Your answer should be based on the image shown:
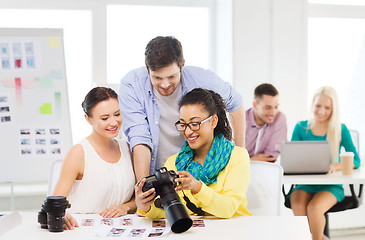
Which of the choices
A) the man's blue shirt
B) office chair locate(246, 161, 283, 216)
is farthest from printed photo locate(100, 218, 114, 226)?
office chair locate(246, 161, 283, 216)

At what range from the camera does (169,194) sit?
1647 millimetres

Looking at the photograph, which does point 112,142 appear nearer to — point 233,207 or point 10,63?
point 233,207

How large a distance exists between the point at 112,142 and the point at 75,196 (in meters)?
0.32

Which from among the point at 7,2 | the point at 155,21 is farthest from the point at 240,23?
the point at 7,2

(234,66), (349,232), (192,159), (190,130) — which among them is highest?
(234,66)

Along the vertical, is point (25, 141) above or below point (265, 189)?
above

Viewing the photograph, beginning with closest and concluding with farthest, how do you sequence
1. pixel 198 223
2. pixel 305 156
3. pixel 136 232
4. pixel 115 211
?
pixel 136 232 < pixel 198 223 < pixel 115 211 < pixel 305 156

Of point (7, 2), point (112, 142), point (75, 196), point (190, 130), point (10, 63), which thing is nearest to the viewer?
point (190, 130)

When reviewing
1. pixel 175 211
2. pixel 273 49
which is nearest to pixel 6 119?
pixel 175 211

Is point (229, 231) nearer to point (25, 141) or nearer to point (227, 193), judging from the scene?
point (227, 193)

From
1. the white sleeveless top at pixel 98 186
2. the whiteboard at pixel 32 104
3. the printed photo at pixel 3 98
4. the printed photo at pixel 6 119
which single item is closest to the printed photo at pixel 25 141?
the whiteboard at pixel 32 104

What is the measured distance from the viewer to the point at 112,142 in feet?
7.66

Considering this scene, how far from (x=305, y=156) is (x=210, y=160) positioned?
1.39 m

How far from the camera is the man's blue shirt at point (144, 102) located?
2.20 meters
